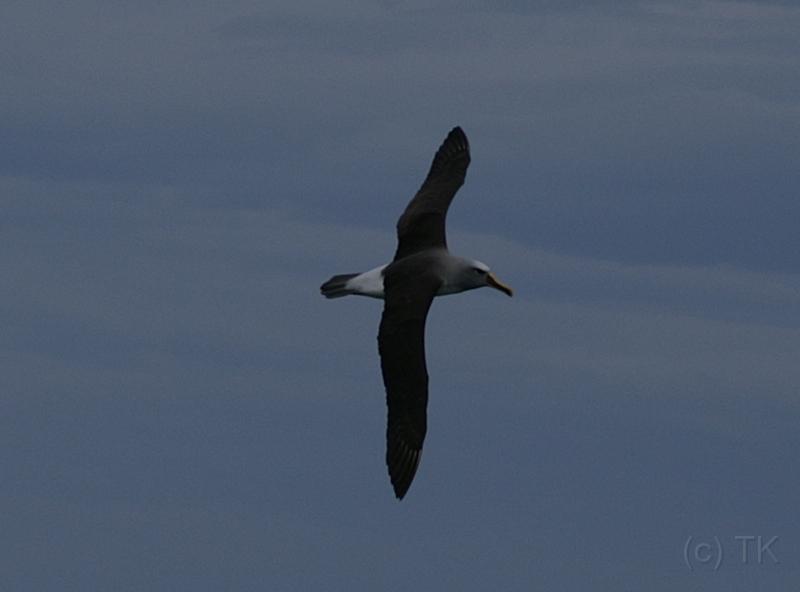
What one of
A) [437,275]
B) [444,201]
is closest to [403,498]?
[437,275]

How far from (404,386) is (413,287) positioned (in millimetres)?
2420

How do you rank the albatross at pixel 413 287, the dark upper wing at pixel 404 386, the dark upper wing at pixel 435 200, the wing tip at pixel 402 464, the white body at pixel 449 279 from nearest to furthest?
the wing tip at pixel 402 464, the dark upper wing at pixel 404 386, the albatross at pixel 413 287, the white body at pixel 449 279, the dark upper wing at pixel 435 200

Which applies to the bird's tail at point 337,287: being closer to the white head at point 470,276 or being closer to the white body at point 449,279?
the white body at point 449,279

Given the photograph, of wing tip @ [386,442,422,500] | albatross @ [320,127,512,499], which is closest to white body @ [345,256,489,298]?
albatross @ [320,127,512,499]

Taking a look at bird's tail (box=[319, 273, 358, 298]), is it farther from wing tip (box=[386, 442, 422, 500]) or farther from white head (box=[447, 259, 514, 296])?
wing tip (box=[386, 442, 422, 500])

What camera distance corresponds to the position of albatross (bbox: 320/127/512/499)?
3200cm

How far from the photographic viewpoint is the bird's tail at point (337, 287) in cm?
3528

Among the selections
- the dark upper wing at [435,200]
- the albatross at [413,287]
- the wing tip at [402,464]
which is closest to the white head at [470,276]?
the albatross at [413,287]

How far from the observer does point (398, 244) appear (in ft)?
120

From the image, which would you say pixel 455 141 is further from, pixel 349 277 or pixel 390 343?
pixel 390 343

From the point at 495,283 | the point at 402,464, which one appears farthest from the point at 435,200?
the point at 402,464

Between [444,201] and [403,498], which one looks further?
[444,201]

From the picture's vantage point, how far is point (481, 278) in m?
35.2

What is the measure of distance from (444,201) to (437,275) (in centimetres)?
340
